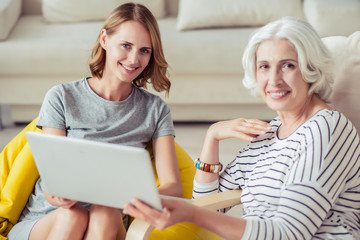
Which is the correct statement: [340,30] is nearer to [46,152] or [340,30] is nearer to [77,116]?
[77,116]

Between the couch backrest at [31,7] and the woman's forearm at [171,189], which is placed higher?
the couch backrest at [31,7]

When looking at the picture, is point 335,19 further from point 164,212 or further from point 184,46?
point 164,212

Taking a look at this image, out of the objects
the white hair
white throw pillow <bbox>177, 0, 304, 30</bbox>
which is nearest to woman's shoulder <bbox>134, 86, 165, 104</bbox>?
the white hair

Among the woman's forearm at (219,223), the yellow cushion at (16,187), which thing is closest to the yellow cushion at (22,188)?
the yellow cushion at (16,187)

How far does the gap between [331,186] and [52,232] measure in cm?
82

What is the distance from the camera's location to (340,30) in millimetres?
3656

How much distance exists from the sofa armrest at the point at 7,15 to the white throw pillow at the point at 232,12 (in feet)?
3.63

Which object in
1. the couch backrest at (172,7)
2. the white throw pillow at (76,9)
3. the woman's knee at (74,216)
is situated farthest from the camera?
the couch backrest at (172,7)

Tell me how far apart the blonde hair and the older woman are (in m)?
0.38

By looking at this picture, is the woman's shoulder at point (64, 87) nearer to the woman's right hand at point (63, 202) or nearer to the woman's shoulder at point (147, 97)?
the woman's shoulder at point (147, 97)

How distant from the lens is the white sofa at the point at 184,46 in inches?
137

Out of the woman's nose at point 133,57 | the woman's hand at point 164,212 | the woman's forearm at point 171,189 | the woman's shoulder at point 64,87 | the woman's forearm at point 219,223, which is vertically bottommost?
the woman's forearm at point 171,189

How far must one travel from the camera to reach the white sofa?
11.5 ft

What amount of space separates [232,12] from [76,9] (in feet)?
3.49
